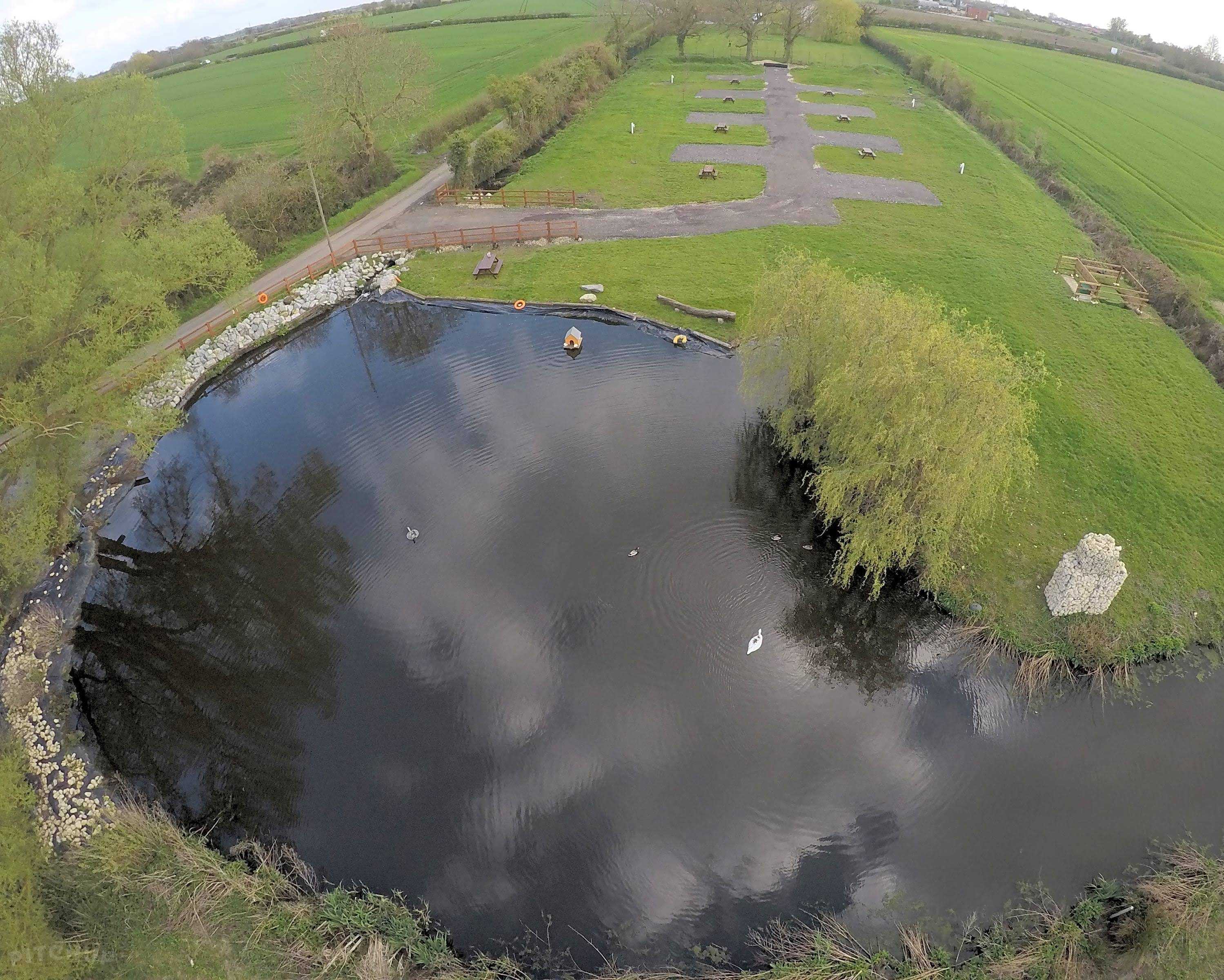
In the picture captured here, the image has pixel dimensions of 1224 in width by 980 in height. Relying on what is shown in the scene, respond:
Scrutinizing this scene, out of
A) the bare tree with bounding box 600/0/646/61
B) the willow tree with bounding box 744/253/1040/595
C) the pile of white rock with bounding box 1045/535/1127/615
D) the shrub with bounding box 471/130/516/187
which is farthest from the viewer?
the bare tree with bounding box 600/0/646/61

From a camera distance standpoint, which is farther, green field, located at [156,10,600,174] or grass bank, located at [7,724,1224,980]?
green field, located at [156,10,600,174]

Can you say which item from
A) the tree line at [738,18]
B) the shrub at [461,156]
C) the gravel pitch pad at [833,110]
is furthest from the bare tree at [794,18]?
the shrub at [461,156]

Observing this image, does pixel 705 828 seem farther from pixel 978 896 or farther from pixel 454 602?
pixel 454 602

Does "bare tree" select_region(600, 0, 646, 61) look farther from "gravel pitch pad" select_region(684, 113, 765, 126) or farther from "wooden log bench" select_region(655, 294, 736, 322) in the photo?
"wooden log bench" select_region(655, 294, 736, 322)

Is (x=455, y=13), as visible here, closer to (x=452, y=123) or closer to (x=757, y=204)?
(x=452, y=123)

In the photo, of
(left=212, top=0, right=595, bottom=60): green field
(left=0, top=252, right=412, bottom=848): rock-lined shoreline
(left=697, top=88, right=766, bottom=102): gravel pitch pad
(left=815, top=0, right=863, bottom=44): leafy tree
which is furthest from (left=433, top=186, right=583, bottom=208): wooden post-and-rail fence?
(left=212, top=0, right=595, bottom=60): green field

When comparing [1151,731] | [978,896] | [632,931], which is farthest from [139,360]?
[1151,731]

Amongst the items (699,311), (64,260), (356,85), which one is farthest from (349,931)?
(356,85)
